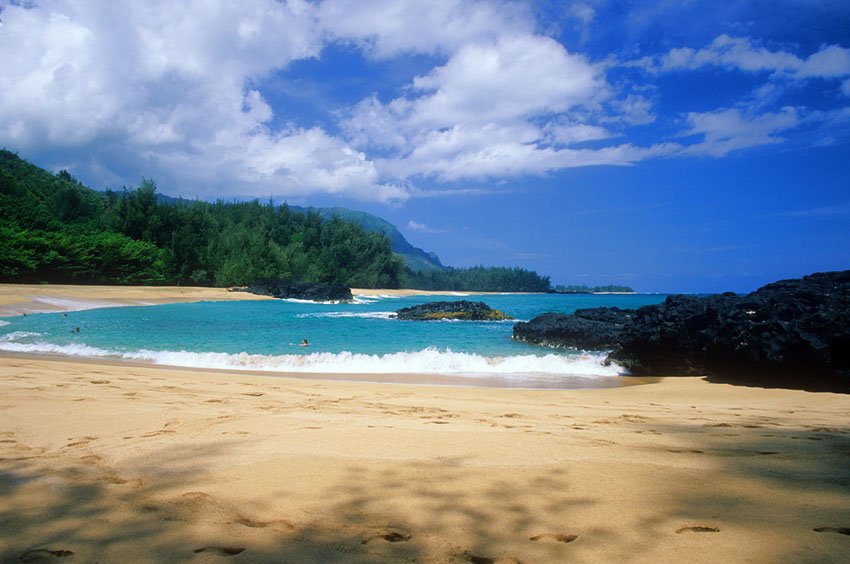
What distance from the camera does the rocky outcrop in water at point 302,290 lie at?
183 feet

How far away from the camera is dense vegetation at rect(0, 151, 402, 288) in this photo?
4556cm

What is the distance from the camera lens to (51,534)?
7.23 ft

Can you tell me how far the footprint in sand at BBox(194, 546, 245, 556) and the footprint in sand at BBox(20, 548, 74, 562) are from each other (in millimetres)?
535

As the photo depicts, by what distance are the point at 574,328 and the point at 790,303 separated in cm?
780

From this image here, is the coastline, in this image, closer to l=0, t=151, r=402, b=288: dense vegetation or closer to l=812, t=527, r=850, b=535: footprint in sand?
l=812, t=527, r=850, b=535: footprint in sand

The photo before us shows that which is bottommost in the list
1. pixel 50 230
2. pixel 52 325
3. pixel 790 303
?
pixel 52 325

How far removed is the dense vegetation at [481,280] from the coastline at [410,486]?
120030 millimetres

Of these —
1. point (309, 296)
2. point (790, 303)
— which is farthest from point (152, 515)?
point (309, 296)

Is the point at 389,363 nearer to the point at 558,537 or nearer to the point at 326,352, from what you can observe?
the point at 326,352

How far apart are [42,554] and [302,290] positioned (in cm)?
5791

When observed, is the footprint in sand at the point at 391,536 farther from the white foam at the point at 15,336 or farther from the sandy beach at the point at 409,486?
the white foam at the point at 15,336

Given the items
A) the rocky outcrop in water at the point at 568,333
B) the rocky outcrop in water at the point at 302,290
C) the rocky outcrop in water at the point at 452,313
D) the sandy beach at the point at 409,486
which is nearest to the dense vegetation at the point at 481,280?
the rocky outcrop in water at the point at 302,290

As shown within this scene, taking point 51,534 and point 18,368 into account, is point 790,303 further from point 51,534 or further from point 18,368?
point 18,368

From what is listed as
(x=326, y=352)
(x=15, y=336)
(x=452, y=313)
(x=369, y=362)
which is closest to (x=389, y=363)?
(x=369, y=362)
